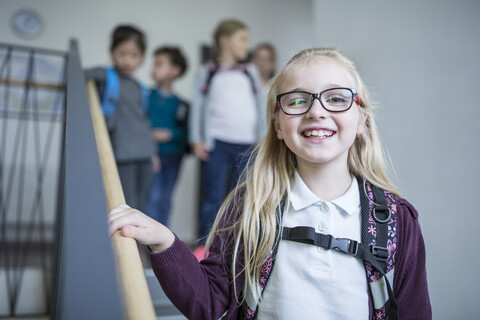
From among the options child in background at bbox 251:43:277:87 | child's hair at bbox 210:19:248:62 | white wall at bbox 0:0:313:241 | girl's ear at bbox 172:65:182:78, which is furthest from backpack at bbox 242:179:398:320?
white wall at bbox 0:0:313:241

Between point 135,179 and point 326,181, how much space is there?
1618 mm

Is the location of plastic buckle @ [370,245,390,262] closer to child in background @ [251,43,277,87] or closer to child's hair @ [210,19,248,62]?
child's hair @ [210,19,248,62]

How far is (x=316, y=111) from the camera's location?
1066 mm

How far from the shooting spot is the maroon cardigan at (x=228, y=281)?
0.99 metres

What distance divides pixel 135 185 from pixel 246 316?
5.33 ft

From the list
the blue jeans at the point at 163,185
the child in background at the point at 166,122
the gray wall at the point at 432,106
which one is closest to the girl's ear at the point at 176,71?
the child in background at the point at 166,122

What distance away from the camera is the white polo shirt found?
3.35 feet

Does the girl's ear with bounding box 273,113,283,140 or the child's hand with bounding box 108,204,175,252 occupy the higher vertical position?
the girl's ear with bounding box 273,113,283,140

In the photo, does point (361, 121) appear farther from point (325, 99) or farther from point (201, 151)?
point (201, 151)

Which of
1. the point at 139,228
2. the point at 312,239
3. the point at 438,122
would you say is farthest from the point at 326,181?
the point at 438,122

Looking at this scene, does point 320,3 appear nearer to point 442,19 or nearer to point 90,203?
point 442,19

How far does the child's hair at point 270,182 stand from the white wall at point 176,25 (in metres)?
3.18

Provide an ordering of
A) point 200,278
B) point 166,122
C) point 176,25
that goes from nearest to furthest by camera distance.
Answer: point 200,278
point 166,122
point 176,25

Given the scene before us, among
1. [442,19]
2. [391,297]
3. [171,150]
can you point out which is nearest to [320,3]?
[442,19]
